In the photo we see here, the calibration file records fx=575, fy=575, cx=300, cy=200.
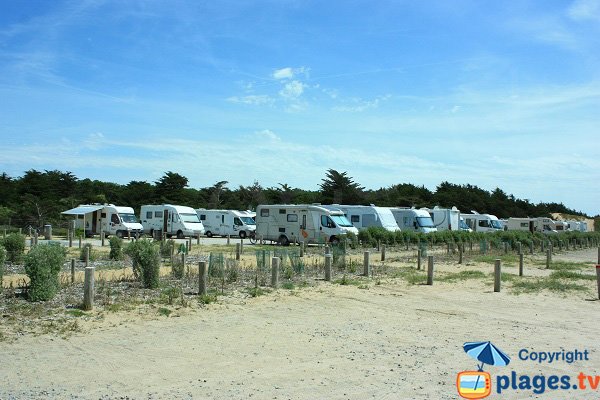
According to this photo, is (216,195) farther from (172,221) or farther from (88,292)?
(88,292)

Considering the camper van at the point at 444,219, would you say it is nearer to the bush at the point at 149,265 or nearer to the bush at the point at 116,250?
the bush at the point at 116,250

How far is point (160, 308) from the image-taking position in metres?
9.69

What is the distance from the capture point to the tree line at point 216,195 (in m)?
50.2

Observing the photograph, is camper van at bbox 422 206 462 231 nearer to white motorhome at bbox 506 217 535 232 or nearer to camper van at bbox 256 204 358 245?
camper van at bbox 256 204 358 245

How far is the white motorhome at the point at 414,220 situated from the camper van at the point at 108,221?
16.1m

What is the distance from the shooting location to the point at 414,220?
34.6 metres

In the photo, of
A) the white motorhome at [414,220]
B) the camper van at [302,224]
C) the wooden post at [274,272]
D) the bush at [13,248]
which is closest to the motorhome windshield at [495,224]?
the white motorhome at [414,220]

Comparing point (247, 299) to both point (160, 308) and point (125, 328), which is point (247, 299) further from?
point (125, 328)

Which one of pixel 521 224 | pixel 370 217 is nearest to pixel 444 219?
pixel 370 217

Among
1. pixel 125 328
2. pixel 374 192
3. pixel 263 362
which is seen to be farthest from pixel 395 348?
pixel 374 192

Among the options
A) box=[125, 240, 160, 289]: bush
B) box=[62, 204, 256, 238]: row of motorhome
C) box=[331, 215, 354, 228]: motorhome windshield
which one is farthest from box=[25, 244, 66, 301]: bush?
box=[62, 204, 256, 238]: row of motorhome

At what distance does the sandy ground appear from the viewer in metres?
5.96

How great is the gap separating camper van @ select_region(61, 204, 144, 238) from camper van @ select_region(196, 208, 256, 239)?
18.0ft

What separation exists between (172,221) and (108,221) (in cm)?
397
